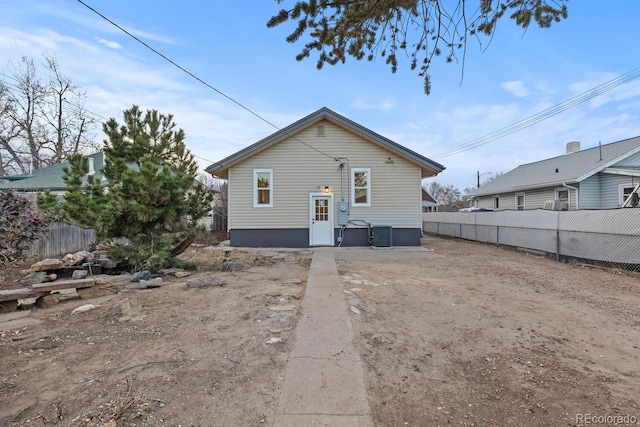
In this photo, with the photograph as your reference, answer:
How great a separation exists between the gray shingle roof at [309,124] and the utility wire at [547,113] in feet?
40.7

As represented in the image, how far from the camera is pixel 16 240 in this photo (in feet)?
22.7

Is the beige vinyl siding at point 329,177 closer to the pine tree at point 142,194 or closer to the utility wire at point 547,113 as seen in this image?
the pine tree at point 142,194

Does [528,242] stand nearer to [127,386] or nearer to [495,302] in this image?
[495,302]

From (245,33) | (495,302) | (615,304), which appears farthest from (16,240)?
(615,304)

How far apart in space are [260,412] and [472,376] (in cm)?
186

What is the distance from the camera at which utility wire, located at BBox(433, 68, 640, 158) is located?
15152 millimetres

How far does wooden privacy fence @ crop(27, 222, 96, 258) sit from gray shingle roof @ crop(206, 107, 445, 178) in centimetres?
511

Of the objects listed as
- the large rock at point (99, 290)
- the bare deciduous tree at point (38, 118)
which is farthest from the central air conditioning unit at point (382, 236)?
the bare deciduous tree at point (38, 118)

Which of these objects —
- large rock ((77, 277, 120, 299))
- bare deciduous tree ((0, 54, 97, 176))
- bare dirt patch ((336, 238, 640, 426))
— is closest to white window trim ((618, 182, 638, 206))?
bare dirt patch ((336, 238, 640, 426))

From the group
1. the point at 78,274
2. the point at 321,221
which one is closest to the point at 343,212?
the point at 321,221

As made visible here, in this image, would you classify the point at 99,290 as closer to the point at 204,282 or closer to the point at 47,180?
the point at 204,282

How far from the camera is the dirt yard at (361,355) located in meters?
2.09

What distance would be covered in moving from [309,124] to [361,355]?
32.6 feet

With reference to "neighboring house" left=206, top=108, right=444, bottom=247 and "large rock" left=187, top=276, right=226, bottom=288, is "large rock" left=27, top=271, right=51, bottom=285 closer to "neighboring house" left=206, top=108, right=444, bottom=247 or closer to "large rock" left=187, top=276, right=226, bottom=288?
"large rock" left=187, top=276, right=226, bottom=288
